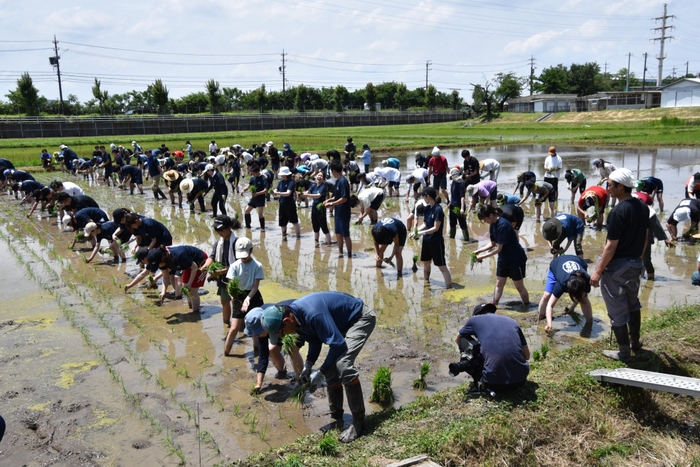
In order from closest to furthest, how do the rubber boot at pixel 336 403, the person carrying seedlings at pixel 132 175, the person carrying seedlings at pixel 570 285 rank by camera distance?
the rubber boot at pixel 336 403 → the person carrying seedlings at pixel 570 285 → the person carrying seedlings at pixel 132 175

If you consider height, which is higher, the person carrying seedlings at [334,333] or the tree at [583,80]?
the tree at [583,80]

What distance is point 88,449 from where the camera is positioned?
550cm

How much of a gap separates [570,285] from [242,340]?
4.40 m

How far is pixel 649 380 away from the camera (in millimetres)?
5461

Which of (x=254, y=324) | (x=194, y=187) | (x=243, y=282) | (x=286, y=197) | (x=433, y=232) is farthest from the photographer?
(x=194, y=187)

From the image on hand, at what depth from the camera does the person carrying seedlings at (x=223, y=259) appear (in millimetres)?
8117

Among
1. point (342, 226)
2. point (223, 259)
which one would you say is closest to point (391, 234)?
point (342, 226)

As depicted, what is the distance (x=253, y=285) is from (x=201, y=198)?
11.3 m

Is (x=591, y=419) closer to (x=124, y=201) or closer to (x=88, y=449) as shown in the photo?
(x=88, y=449)

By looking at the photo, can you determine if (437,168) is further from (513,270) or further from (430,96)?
(430,96)

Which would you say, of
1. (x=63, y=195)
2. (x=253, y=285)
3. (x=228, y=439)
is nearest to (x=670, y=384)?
(x=228, y=439)

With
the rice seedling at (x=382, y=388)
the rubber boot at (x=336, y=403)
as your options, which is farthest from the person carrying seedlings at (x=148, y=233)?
the rubber boot at (x=336, y=403)

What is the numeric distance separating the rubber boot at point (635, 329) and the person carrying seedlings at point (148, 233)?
7376mm

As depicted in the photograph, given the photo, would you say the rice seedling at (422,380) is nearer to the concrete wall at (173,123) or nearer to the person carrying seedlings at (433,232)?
the person carrying seedlings at (433,232)
